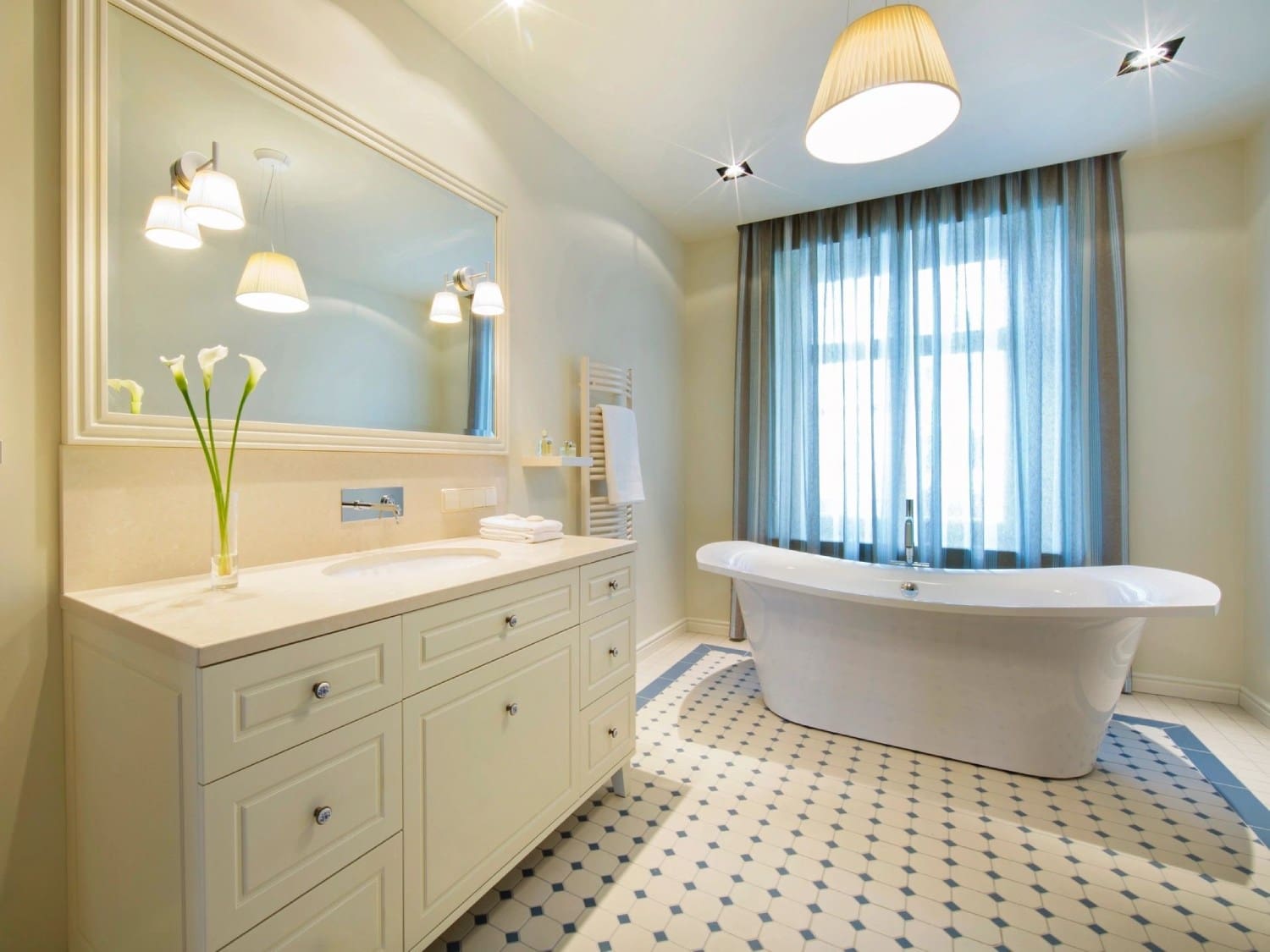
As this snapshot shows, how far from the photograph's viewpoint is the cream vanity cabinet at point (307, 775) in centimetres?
87

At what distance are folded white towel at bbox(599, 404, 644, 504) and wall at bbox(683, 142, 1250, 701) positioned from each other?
243 centimetres

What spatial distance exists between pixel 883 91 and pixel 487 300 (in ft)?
4.56

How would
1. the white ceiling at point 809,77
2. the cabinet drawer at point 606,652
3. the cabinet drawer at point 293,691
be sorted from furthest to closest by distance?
the white ceiling at point 809,77 → the cabinet drawer at point 606,652 → the cabinet drawer at point 293,691

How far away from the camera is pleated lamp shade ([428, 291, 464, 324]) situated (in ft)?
6.43

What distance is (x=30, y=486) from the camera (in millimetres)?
1128

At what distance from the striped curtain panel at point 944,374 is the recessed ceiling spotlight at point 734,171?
631 mm

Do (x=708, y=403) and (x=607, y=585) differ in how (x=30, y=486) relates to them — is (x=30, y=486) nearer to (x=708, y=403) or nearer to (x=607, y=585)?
(x=607, y=585)

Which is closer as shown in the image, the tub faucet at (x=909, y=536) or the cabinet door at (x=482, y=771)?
the cabinet door at (x=482, y=771)

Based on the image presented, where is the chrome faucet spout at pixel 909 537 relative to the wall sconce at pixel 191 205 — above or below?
below

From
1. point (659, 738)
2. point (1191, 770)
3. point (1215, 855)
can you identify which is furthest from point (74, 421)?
point (1191, 770)

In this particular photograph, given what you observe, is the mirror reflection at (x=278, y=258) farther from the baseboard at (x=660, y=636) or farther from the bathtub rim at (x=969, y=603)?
the baseboard at (x=660, y=636)

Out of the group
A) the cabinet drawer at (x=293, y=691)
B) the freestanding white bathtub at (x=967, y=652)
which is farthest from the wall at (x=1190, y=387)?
the cabinet drawer at (x=293, y=691)

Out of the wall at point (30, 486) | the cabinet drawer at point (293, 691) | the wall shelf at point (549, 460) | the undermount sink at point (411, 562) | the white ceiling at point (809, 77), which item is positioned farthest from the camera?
the wall shelf at point (549, 460)

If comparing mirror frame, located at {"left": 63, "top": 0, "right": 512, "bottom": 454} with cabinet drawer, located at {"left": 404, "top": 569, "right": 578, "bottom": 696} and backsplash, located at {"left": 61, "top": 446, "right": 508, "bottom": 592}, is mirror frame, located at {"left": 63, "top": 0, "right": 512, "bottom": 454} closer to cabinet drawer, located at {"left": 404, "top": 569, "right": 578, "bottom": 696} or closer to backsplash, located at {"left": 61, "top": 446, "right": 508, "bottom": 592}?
backsplash, located at {"left": 61, "top": 446, "right": 508, "bottom": 592}
